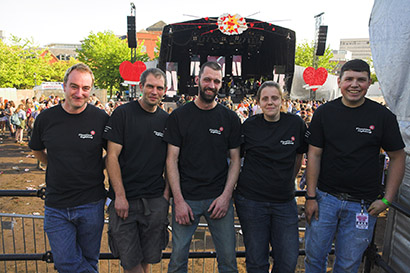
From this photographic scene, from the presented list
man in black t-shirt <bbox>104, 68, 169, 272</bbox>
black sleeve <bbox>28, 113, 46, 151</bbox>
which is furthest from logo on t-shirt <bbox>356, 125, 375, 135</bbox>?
black sleeve <bbox>28, 113, 46, 151</bbox>

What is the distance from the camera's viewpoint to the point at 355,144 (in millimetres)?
2236

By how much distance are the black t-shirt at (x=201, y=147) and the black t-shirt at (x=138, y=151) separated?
152mm

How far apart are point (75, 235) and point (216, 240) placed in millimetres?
1173

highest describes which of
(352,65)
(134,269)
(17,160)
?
(352,65)

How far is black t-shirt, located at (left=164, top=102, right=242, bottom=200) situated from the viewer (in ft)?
7.89

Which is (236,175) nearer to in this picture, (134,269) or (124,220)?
(124,220)

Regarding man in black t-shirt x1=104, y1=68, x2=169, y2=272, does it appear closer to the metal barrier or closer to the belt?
the metal barrier

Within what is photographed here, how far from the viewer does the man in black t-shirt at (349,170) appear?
7.34ft

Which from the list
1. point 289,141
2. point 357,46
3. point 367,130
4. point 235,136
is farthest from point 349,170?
point 357,46

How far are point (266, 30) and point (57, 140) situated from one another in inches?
747

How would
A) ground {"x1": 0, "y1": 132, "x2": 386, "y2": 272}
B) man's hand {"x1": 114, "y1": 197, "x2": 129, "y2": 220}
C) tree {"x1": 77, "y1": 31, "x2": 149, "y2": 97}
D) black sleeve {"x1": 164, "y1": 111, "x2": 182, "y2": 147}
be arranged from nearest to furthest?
1. man's hand {"x1": 114, "y1": 197, "x2": 129, "y2": 220}
2. black sleeve {"x1": 164, "y1": 111, "x2": 182, "y2": 147}
3. ground {"x1": 0, "y1": 132, "x2": 386, "y2": 272}
4. tree {"x1": 77, "y1": 31, "x2": 149, "y2": 97}

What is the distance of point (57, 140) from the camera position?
226 cm

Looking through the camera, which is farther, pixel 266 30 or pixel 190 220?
pixel 266 30

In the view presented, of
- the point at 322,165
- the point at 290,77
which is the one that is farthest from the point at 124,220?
the point at 290,77
